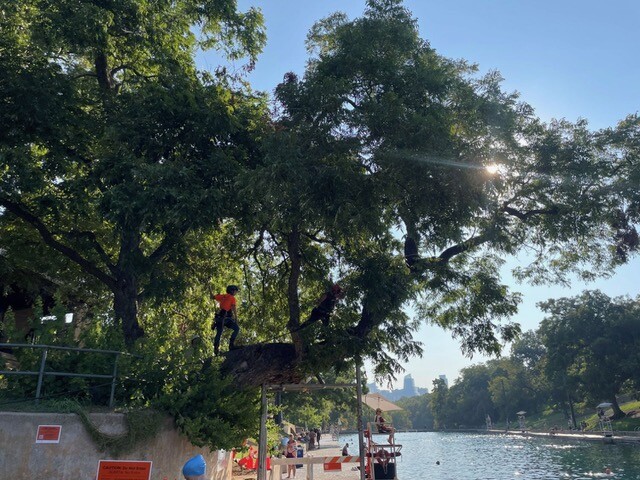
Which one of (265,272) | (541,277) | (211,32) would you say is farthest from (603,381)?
(211,32)

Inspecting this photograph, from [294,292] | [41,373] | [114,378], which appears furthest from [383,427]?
[41,373]

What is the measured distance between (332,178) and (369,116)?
187cm

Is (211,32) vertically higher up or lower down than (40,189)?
higher up

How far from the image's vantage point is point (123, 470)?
28.1 feet

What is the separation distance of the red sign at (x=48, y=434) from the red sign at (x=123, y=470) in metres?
0.87

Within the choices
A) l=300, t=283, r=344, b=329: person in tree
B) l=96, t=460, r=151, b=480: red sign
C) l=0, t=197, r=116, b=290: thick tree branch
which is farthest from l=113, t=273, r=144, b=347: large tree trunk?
l=96, t=460, r=151, b=480: red sign

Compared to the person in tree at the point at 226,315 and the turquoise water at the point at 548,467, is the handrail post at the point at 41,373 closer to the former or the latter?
the person in tree at the point at 226,315

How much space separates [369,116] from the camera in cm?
1163

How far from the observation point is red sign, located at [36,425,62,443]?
8.56 m

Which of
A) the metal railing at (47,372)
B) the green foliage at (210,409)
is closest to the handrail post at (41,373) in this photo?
the metal railing at (47,372)

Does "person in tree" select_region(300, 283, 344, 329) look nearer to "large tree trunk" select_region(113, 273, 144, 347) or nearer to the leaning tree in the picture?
the leaning tree

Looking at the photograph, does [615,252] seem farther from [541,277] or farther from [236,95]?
[236,95]

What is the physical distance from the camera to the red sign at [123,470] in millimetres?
8414

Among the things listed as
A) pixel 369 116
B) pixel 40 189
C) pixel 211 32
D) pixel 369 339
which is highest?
pixel 211 32
